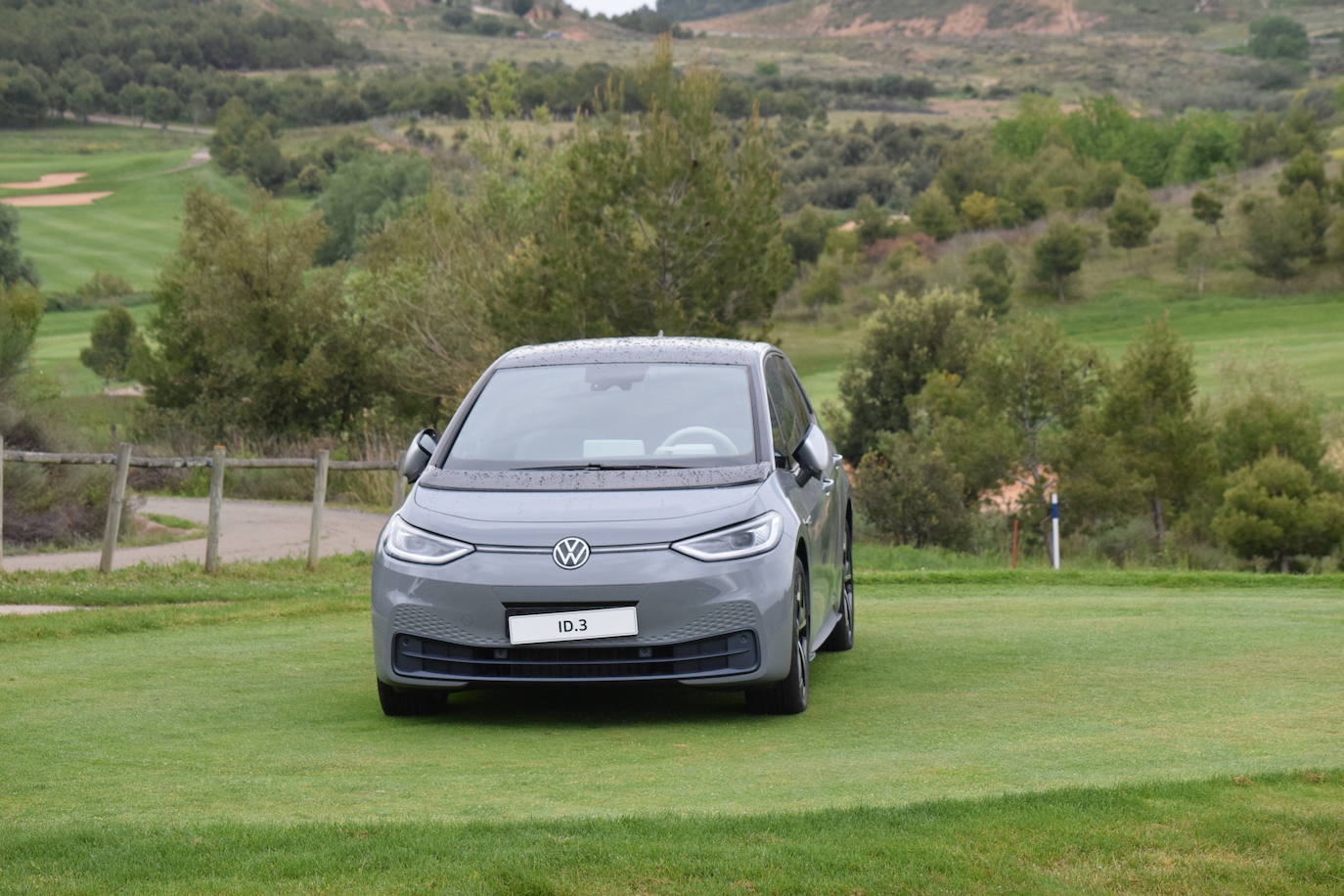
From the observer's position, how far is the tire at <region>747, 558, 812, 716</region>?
309 inches

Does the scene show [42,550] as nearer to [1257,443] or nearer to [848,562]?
[848,562]

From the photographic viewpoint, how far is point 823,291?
8519 centimetres

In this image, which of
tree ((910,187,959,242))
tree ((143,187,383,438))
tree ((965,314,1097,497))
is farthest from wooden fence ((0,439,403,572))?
tree ((910,187,959,242))

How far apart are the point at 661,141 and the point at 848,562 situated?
2160 cm

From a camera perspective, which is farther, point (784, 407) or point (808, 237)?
point (808, 237)

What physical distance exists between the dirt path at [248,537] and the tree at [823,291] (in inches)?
2149

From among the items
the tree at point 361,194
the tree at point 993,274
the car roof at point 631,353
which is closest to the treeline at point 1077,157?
the tree at point 993,274

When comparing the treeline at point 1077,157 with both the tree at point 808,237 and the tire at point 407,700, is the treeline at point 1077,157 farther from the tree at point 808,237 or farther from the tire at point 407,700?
the tire at point 407,700

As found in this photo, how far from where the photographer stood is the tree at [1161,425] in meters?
41.7

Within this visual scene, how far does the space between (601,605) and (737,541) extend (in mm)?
682

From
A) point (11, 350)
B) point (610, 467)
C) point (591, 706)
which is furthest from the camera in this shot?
point (11, 350)

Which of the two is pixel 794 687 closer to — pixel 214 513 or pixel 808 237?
pixel 214 513

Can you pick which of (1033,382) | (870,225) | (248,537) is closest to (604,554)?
(248,537)

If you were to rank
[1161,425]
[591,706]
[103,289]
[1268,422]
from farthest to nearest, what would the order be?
[103,289] < [1161,425] < [1268,422] < [591,706]
